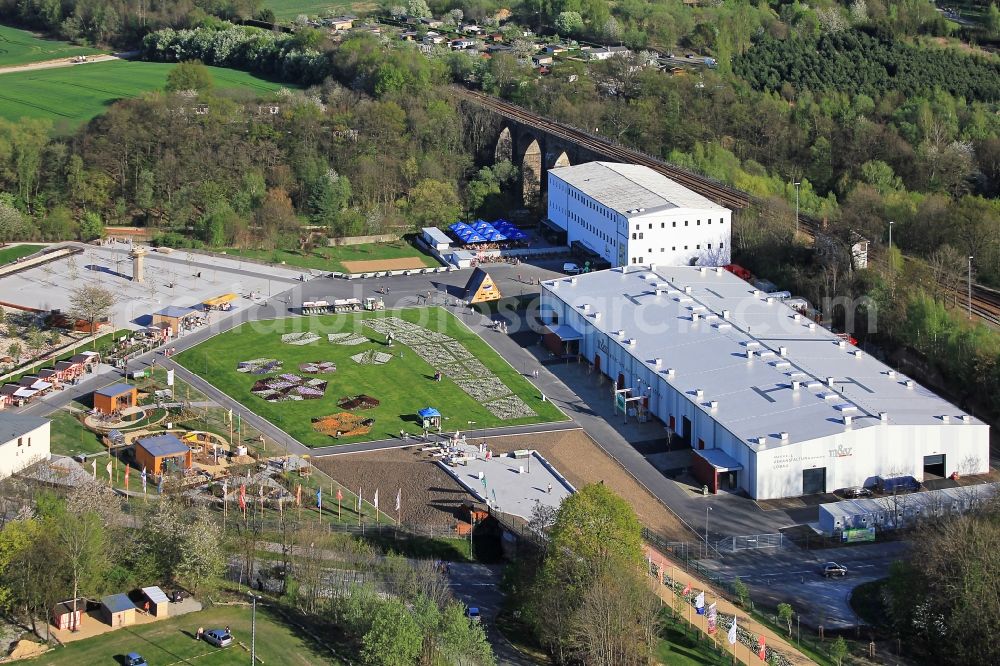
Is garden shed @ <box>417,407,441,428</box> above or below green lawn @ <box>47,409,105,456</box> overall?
below

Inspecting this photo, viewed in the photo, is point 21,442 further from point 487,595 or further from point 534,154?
point 534,154

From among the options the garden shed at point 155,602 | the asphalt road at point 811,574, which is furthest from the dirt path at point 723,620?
the garden shed at point 155,602

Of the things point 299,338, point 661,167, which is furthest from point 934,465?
point 661,167

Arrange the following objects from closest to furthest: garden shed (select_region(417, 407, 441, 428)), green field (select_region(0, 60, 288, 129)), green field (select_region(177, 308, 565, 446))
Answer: garden shed (select_region(417, 407, 441, 428)) < green field (select_region(177, 308, 565, 446)) < green field (select_region(0, 60, 288, 129))

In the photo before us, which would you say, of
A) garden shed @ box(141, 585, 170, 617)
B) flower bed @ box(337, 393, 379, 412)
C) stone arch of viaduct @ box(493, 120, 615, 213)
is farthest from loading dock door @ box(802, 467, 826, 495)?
stone arch of viaduct @ box(493, 120, 615, 213)

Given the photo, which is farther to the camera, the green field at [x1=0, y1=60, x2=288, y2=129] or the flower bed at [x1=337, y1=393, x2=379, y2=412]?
the green field at [x1=0, y1=60, x2=288, y2=129]

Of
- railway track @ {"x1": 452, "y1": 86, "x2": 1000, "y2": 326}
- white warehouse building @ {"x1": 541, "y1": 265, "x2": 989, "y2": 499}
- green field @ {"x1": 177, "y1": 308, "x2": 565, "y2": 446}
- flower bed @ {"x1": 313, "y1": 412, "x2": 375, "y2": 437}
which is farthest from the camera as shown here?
railway track @ {"x1": 452, "y1": 86, "x2": 1000, "y2": 326}

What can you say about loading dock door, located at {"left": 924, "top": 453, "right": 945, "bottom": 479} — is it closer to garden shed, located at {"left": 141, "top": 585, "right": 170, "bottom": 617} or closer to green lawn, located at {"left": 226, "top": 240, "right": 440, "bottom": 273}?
garden shed, located at {"left": 141, "top": 585, "right": 170, "bottom": 617}

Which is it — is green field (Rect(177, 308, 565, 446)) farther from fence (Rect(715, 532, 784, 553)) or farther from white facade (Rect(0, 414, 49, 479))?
fence (Rect(715, 532, 784, 553))

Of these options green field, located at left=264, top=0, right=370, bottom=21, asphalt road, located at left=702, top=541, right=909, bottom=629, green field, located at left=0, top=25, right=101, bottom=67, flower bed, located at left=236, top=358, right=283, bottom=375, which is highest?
green field, located at left=264, top=0, right=370, bottom=21
